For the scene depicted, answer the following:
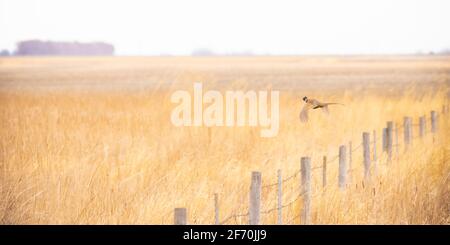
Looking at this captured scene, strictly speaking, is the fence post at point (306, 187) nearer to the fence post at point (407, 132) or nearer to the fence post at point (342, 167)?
the fence post at point (342, 167)

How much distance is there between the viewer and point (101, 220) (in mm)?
5613

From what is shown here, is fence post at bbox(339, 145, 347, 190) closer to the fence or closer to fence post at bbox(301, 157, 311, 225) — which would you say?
the fence

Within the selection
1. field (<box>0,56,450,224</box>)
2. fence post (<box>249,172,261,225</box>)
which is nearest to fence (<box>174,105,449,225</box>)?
fence post (<box>249,172,261,225</box>)

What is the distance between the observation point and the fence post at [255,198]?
4.01 metres

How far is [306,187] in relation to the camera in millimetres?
5051

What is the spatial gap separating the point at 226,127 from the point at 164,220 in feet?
15.2

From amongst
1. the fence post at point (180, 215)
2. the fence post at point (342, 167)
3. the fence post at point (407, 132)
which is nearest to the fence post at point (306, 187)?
the fence post at point (342, 167)

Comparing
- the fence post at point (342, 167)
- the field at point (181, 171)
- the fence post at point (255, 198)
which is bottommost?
the field at point (181, 171)

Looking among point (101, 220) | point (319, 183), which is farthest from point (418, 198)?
point (101, 220)

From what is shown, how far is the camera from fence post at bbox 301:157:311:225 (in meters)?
4.99

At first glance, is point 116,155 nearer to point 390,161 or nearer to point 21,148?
point 21,148

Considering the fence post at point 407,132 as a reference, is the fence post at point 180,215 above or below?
above

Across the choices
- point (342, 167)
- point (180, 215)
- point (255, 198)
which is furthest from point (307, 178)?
point (180, 215)

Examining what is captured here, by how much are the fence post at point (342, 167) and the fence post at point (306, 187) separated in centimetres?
114
